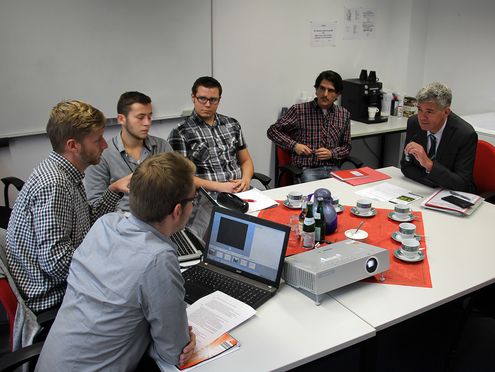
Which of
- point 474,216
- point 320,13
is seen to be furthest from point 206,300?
point 320,13

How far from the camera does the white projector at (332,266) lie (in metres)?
1.49

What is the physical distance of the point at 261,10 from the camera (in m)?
3.58

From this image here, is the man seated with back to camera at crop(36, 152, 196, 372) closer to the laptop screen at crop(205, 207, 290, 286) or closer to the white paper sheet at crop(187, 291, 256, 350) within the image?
the white paper sheet at crop(187, 291, 256, 350)

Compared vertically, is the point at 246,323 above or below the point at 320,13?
below

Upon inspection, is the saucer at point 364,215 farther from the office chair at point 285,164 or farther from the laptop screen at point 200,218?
the office chair at point 285,164

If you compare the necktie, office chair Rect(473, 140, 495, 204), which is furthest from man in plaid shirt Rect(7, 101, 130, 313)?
office chair Rect(473, 140, 495, 204)

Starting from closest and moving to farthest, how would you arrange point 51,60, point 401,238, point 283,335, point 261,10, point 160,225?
1. point 160,225
2. point 283,335
3. point 401,238
4. point 51,60
5. point 261,10

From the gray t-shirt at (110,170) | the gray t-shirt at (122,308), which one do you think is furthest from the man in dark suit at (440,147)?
the gray t-shirt at (122,308)

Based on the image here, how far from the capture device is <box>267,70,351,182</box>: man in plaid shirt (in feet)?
10.7

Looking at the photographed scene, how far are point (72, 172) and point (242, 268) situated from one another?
754mm

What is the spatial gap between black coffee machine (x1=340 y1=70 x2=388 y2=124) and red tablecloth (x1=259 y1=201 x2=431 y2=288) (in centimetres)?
199

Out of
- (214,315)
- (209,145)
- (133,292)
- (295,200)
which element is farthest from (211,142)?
(133,292)

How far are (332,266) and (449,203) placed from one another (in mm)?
1093

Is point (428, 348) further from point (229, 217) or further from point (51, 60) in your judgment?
point (51, 60)
